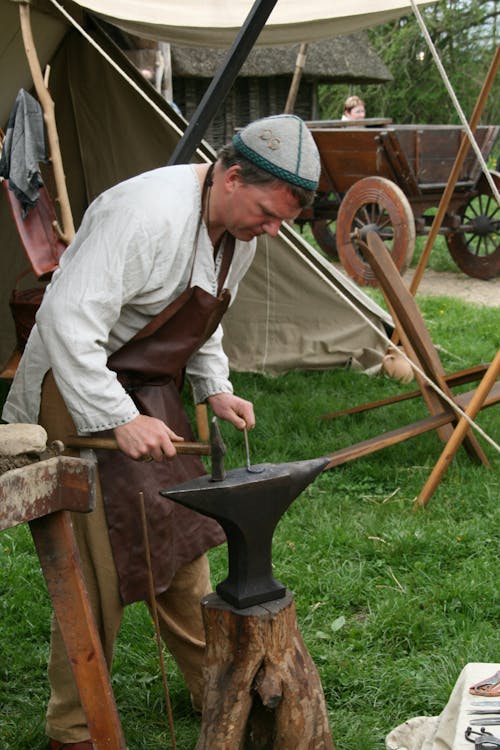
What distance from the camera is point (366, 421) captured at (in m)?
5.02

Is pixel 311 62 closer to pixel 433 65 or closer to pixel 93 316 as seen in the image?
pixel 433 65

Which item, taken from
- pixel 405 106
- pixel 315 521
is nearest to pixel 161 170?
pixel 315 521

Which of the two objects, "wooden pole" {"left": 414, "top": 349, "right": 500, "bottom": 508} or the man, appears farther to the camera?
"wooden pole" {"left": 414, "top": 349, "right": 500, "bottom": 508}

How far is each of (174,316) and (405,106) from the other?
17.8 meters

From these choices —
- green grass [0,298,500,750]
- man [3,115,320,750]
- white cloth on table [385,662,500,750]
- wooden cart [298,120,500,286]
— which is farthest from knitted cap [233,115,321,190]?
wooden cart [298,120,500,286]

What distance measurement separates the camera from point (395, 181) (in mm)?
9070

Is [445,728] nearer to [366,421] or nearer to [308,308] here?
[366,421]

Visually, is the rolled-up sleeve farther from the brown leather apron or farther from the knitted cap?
the knitted cap

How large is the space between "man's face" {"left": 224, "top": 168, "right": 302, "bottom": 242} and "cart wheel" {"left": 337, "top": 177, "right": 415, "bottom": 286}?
19.7 ft

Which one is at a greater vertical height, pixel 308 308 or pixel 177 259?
pixel 177 259

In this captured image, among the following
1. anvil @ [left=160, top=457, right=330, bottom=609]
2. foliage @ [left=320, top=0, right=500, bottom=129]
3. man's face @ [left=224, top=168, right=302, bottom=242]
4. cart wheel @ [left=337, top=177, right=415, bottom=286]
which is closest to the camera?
anvil @ [left=160, top=457, right=330, bottom=609]

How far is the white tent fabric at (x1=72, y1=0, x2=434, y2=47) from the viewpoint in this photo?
436 cm

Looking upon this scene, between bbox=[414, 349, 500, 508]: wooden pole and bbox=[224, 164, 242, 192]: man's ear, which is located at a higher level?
bbox=[224, 164, 242, 192]: man's ear

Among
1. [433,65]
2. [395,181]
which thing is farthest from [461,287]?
[433,65]
